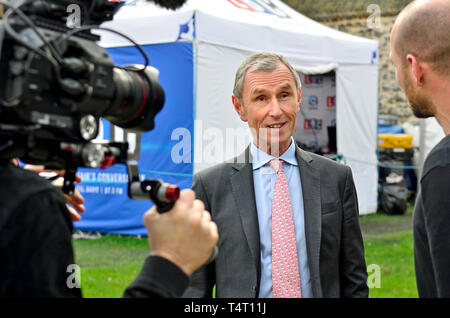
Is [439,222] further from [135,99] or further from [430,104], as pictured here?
[135,99]

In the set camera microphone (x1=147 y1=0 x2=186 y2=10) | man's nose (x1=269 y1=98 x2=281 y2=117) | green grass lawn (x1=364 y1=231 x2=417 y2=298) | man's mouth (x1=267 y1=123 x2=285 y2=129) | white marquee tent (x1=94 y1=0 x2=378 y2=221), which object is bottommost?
green grass lawn (x1=364 y1=231 x2=417 y2=298)

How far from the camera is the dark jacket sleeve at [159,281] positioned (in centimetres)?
124

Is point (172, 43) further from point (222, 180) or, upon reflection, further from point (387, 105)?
point (387, 105)

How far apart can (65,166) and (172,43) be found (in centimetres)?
598

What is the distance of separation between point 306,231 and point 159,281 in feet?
3.43

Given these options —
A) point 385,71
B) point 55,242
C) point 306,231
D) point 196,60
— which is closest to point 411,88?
point 306,231

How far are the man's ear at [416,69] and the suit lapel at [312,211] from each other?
0.57m

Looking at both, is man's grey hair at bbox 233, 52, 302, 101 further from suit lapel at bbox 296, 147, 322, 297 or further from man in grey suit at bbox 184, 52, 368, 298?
suit lapel at bbox 296, 147, 322, 297

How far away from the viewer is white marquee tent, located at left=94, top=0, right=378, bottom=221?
7012 millimetres

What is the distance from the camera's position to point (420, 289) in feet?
6.11

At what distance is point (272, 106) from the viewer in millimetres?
2428

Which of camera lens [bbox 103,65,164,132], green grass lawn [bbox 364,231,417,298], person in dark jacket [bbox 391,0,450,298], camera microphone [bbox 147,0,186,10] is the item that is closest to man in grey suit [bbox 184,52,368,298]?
person in dark jacket [bbox 391,0,450,298]

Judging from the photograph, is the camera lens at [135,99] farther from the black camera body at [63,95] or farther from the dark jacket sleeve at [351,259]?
the dark jacket sleeve at [351,259]

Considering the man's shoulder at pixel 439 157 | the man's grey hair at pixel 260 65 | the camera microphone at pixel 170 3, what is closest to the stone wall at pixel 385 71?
the camera microphone at pixel 170 3
